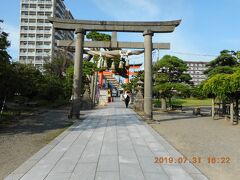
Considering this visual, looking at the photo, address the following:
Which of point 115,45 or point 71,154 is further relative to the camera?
point 115,45

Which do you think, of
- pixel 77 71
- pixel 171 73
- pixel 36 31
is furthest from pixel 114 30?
pixel 36 31

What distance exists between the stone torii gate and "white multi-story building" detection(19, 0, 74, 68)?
7395 centimetres

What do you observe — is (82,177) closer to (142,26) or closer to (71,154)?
(71,154)

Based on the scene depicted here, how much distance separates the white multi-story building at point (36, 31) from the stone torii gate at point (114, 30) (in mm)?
73951

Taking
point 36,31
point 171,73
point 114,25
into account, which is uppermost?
point 36,31

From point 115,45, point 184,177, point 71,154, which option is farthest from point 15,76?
point 184,177

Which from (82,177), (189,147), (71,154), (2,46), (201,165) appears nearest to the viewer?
(82,177)

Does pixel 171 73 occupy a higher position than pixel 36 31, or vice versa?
pixel 36 31

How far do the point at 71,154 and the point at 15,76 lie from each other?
1142 centimetres

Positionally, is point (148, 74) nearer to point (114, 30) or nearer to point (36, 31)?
point (114, 30)

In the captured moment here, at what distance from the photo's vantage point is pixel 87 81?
34750mm

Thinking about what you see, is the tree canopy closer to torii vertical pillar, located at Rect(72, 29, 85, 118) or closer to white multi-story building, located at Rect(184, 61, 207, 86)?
torii vertical pillar, located at Rect(72, 29, 85, 118)

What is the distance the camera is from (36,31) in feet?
287

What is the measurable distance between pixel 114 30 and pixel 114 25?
0.96 ft
